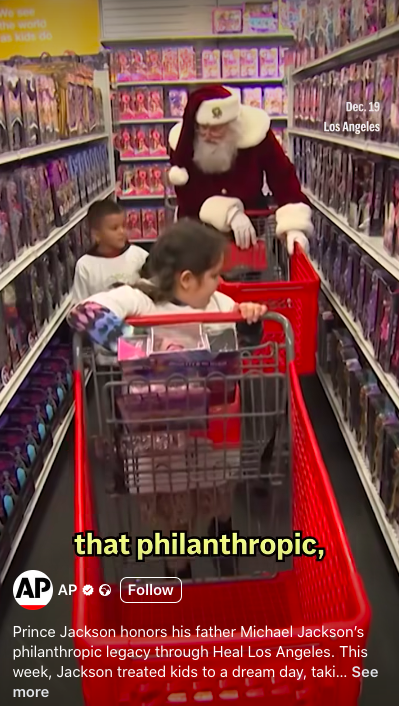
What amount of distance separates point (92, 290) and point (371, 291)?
127 cm

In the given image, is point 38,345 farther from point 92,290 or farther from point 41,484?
point 41,484

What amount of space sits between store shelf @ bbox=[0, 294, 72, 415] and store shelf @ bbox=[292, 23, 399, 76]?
1.89 metres

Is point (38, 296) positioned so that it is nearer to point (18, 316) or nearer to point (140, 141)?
point (18, 316)

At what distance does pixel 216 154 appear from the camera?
318 centimetres

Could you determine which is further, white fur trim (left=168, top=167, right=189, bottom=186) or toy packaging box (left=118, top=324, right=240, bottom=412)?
white fur trim (left=168, top=167, right=189, bottom=186)

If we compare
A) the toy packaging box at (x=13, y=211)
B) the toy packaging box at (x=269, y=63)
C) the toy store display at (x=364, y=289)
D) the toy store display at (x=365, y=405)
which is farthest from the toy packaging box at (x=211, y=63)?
the toy packaging box at (x=13, y=211)

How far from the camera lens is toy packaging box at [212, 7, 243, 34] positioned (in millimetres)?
6598

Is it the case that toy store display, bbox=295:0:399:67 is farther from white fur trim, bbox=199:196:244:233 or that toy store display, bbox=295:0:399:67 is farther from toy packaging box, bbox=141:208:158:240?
toy packaging box, bbox=141:208:158:240

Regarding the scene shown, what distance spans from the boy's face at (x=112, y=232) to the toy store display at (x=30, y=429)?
788mm

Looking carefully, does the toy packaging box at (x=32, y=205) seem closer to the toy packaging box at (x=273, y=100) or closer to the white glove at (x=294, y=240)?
the white glove at (x=294, y=240)

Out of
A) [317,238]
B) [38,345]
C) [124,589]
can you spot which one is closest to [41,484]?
[38,345]

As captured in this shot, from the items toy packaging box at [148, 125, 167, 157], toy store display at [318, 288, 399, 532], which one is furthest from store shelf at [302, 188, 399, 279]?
toy packaging box at [148, 125, 167, 157]

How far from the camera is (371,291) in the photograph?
9.26ft

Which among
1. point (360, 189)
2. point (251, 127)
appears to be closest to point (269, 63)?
point (251, 127)
